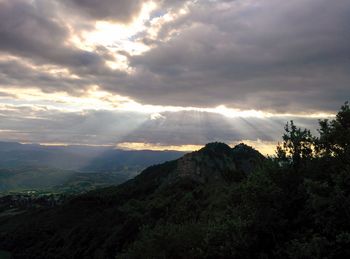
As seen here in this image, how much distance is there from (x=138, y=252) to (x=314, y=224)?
2923 cm

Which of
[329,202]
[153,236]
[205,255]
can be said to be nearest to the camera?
[329,202]

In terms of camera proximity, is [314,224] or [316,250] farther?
[314,224]

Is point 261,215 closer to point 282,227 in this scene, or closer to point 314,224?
point 282,227

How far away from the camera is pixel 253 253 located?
123 ft

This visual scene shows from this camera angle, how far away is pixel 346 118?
132 feet

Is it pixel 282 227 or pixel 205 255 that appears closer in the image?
pixel 282 227

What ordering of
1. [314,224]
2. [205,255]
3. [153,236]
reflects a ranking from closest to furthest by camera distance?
[314,224], [205,255], [153,236]

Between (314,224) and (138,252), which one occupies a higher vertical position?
(314,224)

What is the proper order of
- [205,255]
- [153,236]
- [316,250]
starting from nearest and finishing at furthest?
→ [316,250]
[205,255]
[153,236]

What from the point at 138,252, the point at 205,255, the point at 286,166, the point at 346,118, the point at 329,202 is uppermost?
the point at 346,118

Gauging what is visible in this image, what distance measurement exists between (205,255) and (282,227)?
9119 mm

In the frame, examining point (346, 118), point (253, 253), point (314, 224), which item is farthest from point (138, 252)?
point (346, 118)

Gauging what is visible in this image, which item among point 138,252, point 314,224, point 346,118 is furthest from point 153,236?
point 346,118

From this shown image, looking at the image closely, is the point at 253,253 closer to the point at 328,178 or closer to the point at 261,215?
the point at 261,215
